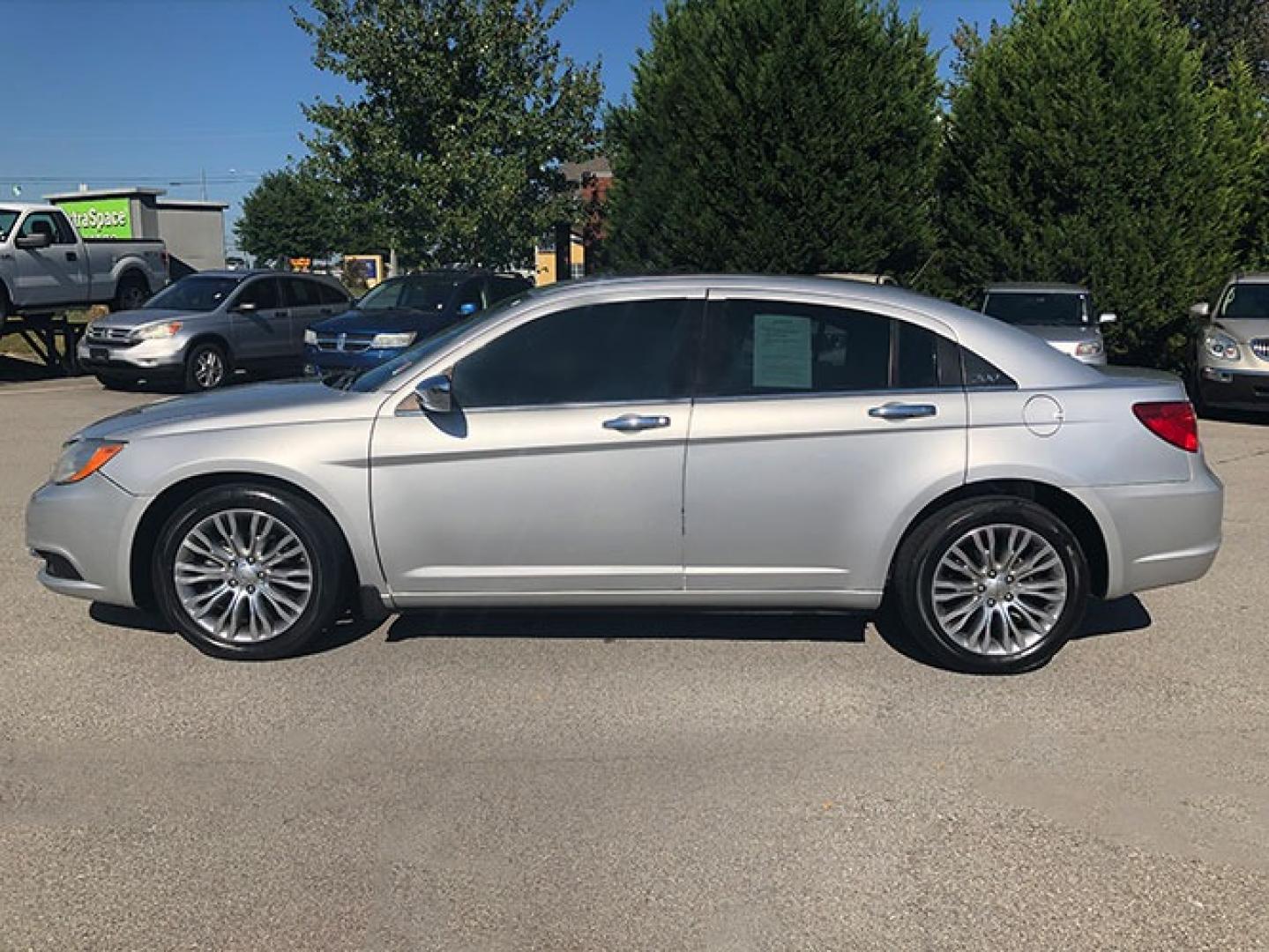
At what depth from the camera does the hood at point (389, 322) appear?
1309 centimetres

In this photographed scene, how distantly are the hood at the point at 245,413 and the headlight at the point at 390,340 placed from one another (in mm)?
7836

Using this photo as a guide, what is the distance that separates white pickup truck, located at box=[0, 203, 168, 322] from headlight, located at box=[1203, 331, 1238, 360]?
50.5 feet

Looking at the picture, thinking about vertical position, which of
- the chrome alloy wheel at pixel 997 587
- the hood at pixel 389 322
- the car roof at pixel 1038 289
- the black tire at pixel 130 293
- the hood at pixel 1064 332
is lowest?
the chrome alloy wheel at pixel 997 587

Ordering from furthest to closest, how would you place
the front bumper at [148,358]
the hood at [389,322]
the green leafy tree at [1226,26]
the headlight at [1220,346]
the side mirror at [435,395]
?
the green leafy tree at [1226,26] < the front bumper at [148,358] < the hood at [389,322] < the headlight at [1220,346] < the side mirror at [435,395]

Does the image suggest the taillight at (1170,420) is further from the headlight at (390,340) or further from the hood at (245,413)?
the headlight at (390,340)

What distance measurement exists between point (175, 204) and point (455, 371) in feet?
90.2

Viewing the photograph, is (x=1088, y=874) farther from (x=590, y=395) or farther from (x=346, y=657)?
(x=346, y=657)

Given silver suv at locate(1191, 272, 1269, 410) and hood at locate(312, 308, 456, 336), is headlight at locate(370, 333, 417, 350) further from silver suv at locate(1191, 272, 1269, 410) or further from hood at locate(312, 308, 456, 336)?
silver suv at locate(1191, 272, 1269, 410)

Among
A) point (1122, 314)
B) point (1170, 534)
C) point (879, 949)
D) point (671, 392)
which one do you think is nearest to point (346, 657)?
point (671, 392)

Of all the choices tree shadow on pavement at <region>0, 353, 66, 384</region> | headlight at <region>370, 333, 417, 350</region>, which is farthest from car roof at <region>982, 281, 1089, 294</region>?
A: tree shadow on pavement at <region>0, 353, 66, 384</region>

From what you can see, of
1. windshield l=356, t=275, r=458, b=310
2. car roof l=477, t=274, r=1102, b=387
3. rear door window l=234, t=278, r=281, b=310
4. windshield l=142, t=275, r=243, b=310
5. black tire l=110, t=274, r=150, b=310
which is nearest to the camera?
car roof l=477, t=274, r=1102, b=387

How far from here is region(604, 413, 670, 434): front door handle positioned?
4598 millimetres

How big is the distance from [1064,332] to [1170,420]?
774cm

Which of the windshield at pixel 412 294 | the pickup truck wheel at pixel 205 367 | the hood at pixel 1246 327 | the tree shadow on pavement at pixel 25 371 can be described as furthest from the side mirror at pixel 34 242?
the hood at pixel 1246 327
